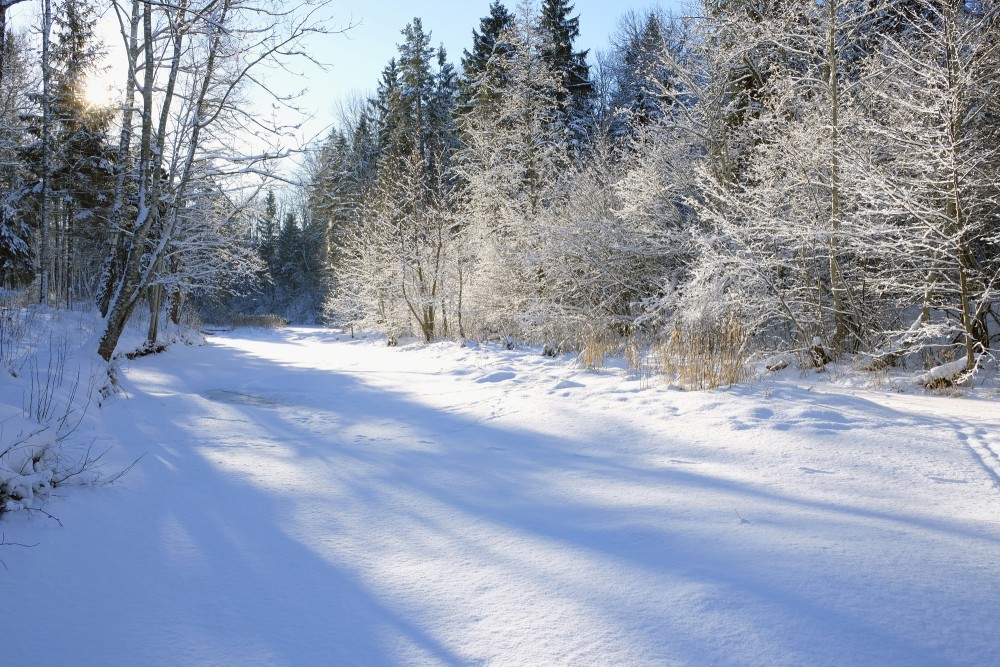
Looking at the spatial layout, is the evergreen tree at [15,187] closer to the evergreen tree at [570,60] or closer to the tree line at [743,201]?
the tree line at [743,201]

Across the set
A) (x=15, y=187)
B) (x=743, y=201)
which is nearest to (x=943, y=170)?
(x=743, y=201)

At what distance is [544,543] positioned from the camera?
2.99m

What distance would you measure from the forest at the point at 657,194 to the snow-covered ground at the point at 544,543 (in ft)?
7.33

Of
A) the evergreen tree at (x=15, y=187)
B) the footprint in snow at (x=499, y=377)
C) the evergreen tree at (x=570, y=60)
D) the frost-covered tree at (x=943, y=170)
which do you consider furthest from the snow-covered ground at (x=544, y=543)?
the evergreen tree at (x=570, y=60)

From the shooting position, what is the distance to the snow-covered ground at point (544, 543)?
82.5 inches

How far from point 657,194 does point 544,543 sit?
36.2 ft

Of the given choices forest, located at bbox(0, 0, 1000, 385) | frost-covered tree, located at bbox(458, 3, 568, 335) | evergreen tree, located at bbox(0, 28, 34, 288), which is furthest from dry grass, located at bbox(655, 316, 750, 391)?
evergreen tree, located at bbox(0, 28, 34, 288)

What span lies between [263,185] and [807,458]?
848 cm

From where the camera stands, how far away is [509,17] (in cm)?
2559

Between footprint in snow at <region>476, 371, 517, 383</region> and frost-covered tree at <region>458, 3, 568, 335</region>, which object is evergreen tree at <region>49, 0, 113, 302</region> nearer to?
frost-covered tree at <region>458, 3, 568, 335</region>

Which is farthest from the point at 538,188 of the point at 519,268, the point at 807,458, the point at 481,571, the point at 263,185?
the point at 481,571

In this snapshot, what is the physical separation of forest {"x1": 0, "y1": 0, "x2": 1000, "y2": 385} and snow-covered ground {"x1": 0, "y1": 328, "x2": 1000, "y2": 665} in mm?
2233

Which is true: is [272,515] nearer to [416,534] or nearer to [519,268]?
[416,534]

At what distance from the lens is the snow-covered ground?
2.10 meters
